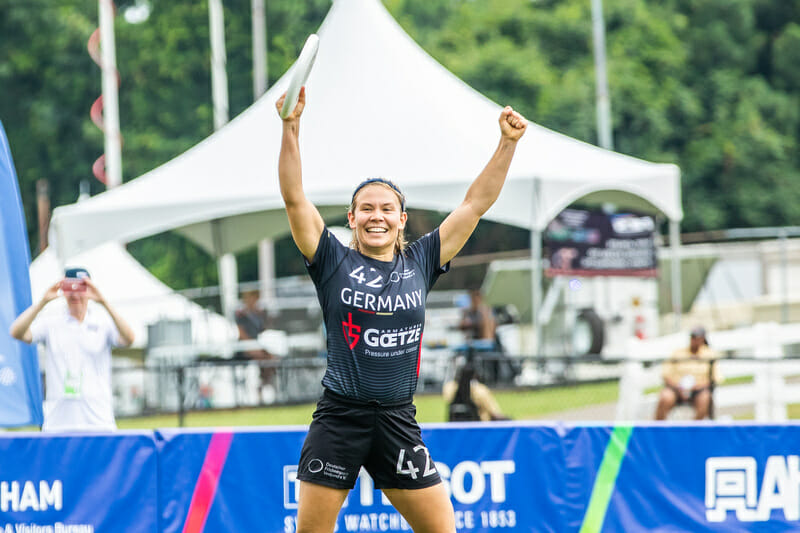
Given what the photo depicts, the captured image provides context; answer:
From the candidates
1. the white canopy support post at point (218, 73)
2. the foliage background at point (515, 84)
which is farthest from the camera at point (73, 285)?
the foliage background at point (515, 84)

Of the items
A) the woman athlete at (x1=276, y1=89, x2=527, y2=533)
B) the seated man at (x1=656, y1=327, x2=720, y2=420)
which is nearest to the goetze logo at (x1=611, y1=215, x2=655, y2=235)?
the seated man at (x1=656, y1=327, x2=720, y2=420)

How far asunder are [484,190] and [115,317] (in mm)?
3397

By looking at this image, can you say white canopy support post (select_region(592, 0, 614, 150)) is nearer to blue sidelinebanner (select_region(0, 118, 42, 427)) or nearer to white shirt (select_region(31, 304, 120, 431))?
white shirt (select_region(31, 304, 120, 431))

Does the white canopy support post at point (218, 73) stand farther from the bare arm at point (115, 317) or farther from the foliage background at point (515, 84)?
the bare arm at point (115, 317)

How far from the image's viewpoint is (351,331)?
14.6 feet

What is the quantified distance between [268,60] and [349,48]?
24.0 metres

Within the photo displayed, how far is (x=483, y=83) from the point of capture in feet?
112

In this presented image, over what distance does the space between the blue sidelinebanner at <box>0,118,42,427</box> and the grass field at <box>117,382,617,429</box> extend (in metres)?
6.41

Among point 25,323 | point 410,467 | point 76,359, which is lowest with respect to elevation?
point 410,467

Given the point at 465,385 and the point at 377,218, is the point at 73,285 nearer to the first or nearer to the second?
the point at 377,218

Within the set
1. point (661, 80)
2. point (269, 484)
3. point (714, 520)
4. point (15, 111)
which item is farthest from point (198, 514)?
point (15, 111)

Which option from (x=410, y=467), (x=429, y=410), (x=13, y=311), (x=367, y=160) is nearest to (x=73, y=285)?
(x=13, y=311)

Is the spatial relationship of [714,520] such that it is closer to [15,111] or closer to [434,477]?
[434,477]

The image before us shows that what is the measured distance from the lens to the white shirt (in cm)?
708
